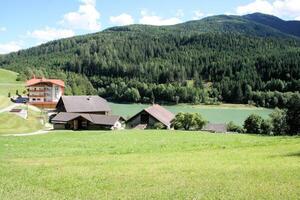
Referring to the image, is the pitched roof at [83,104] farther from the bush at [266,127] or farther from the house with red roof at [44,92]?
the house with red roof at [44,92]

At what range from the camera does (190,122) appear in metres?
76.9

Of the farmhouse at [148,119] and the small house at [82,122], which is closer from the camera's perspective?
the small house at [82,122]

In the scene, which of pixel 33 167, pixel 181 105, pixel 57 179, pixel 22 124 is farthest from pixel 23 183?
pixel 181 105

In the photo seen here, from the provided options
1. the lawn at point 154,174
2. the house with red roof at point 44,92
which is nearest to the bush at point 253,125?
the lawn at point 154,174

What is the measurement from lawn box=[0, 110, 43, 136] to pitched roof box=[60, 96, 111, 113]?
12.1 m

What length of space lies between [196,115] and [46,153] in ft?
144

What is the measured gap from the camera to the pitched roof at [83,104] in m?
85.3

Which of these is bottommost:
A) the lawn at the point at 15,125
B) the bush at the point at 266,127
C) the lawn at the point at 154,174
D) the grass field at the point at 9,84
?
the bush at the point at 266,127

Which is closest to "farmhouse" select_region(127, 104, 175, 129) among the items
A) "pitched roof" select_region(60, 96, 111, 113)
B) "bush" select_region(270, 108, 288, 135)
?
"pitched roof" select_region(60, 96, 111, 113)

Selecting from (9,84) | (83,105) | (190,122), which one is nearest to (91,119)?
(83,105)

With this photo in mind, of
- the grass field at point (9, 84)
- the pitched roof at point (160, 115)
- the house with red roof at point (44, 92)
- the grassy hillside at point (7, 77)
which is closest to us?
the pitched roof at point (160, 115)

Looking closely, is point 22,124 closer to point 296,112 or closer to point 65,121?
point 65,121

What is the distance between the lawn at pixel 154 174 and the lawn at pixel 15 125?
2904 cm

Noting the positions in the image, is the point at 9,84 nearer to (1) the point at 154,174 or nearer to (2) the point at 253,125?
(2) the point at 253,125
